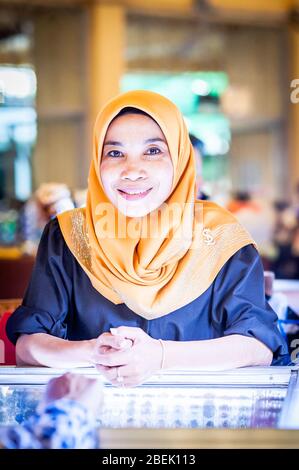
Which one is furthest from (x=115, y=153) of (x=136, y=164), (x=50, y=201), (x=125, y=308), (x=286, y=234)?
(x=286, y=234)

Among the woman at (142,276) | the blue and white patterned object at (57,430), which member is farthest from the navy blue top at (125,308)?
the blue and white patterned object at (57,430)

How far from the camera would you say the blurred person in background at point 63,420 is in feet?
4.62

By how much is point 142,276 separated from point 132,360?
156 millimetres

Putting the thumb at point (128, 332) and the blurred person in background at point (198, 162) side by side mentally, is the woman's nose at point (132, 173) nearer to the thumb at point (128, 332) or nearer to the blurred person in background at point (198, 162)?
the blurred person in background at point (198, 162)

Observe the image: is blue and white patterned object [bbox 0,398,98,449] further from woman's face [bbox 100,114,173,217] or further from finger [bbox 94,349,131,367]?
woman's face [bbox 100,114,173,217]

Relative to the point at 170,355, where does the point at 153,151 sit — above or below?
above

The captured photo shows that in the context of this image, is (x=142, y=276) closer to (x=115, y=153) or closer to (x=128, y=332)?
(x=128, y=332)

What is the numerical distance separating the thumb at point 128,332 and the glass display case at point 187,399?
9 cm

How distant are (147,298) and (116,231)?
0.14 m

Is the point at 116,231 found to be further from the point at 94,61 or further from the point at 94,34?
the point at 94,34

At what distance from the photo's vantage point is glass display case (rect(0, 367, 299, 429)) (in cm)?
146

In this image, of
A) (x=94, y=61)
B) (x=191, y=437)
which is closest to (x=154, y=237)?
(x=191, y=437)

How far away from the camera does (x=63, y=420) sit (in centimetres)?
141

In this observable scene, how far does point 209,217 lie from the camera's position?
4.97 ft
